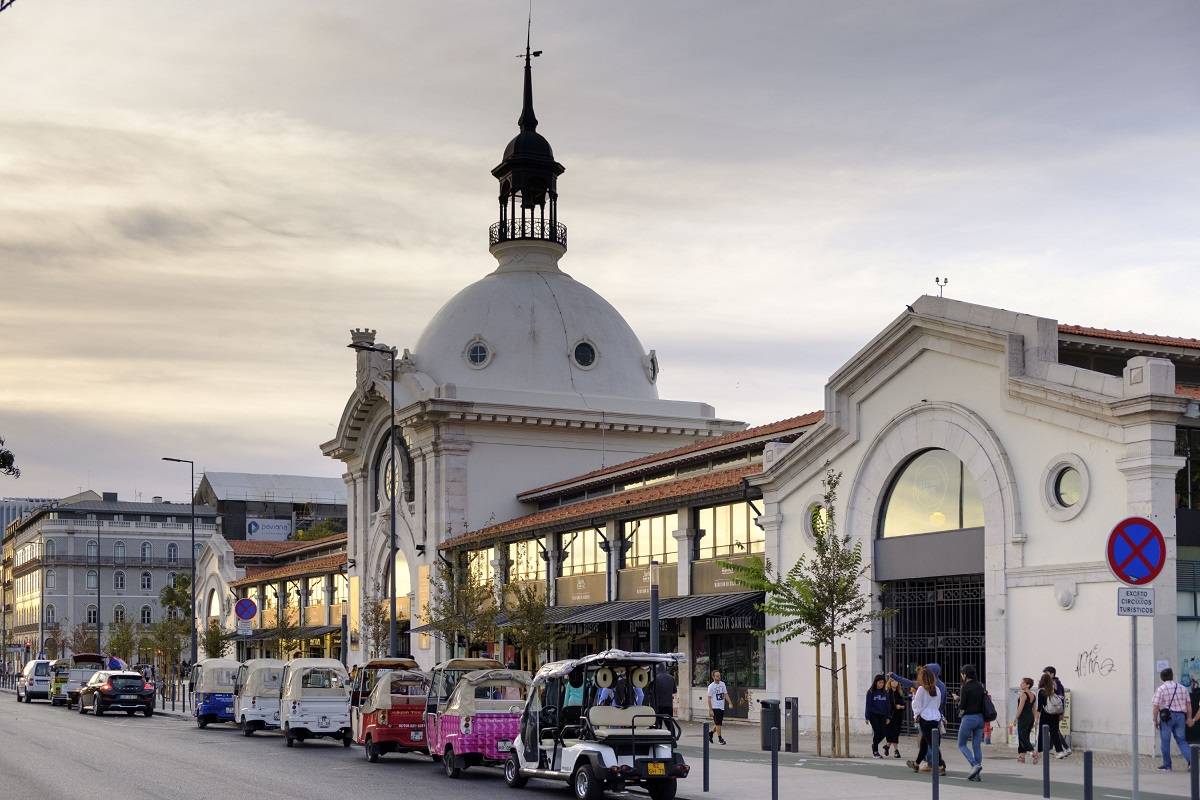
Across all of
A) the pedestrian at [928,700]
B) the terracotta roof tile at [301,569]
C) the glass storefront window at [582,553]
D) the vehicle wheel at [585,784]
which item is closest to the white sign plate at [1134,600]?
the vehicle wheel at [585,784]

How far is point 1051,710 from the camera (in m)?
26.3

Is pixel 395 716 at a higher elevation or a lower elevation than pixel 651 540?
lower

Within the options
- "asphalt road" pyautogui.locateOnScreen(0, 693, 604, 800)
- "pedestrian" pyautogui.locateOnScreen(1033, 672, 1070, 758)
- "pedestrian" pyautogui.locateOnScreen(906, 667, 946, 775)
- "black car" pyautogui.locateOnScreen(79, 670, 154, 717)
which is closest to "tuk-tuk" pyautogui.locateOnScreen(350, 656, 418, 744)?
"asphalt road" pyautogui.locateOnScreen(0, 693, 604, 800)

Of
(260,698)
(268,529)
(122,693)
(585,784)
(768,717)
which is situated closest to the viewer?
(585,784)

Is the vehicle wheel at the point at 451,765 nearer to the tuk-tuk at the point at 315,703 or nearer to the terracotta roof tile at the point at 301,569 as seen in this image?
the tuk-tuk at the point at 315,703

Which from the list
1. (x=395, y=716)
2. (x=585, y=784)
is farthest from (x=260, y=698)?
(x=585, y=784)

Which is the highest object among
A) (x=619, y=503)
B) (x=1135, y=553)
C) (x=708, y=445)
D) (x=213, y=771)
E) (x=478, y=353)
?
(x=478, y=353)

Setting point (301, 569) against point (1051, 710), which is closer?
point (1051, 710)

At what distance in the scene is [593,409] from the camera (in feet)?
208

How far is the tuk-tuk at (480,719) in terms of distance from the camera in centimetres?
2536

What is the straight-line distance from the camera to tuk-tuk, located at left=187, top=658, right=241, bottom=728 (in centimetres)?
4412

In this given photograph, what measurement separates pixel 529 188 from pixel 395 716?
4351cm

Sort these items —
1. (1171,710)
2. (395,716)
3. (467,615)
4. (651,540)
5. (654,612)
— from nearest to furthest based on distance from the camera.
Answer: (1171,710)
(395,716)
(654,612)
(651,540)
(467,615)

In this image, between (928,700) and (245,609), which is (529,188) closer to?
(245,609)
